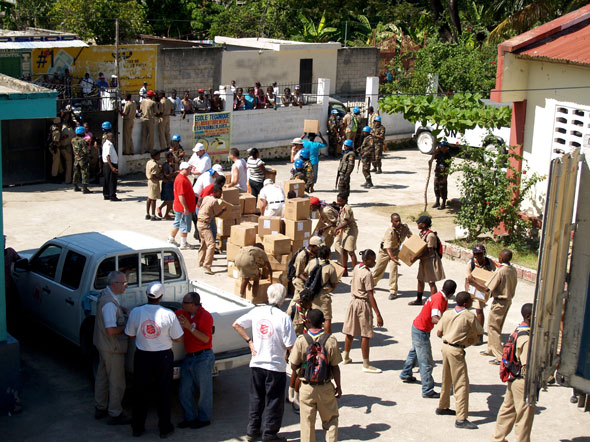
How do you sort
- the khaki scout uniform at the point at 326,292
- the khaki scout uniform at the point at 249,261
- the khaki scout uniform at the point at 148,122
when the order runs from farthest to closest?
the khaki scout uniform at the point at 148,122
the khaki scout uniform at the point at 249,261
the khaki scout uniform at the point at 326,292

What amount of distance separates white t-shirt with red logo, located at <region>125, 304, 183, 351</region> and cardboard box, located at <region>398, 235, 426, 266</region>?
496cm

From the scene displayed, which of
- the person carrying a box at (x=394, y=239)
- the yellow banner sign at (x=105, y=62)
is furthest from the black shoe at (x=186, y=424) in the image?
the yellow banner sign at (x=105, y=62)

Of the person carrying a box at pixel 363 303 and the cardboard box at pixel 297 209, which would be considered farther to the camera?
the cardboard box at pixel 297 209

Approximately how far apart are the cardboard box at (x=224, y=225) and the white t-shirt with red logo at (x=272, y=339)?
21.0 feet

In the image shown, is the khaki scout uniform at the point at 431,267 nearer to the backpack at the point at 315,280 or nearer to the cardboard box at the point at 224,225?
the backpack at the point at 315,280

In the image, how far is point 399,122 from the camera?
27.9 m

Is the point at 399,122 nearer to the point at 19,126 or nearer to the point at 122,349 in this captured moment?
the point at 19,126

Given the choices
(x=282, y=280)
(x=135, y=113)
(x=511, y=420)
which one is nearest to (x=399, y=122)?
(x=135, y=113)

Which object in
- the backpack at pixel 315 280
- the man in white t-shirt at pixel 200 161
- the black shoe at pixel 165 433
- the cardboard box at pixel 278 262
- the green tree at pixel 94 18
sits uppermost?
Result: the green tree at pixel 94 18

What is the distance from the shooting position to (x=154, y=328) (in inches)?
323

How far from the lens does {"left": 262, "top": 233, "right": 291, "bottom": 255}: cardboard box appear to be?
1291 cm

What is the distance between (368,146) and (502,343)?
36.0ft

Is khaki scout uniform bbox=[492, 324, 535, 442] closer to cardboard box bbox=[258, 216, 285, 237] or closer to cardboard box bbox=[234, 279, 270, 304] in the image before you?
cardboard box bbox=[234, 279, 270, 304]

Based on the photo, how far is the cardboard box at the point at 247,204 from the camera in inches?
578
